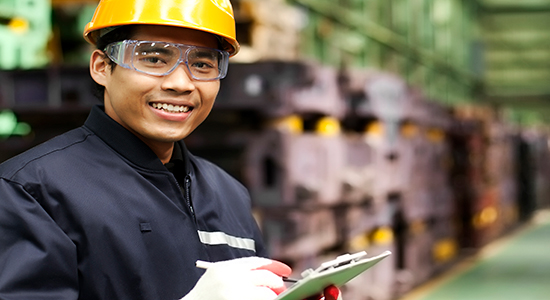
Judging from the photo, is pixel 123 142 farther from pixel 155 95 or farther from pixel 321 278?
pixel 321 278

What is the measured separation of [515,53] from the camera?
24984 mm

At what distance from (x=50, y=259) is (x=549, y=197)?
61.7 ft

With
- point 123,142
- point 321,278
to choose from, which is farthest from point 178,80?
point 321,278

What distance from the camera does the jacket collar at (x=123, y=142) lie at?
1.60 meters

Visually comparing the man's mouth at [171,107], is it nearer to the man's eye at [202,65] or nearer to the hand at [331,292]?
the man's eye at [202,65]

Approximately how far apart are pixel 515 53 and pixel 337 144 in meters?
22.2

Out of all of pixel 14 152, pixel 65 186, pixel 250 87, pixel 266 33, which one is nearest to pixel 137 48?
pixel 65 186

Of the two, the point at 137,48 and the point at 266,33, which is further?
the point at 266,33

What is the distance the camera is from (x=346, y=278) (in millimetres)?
1551

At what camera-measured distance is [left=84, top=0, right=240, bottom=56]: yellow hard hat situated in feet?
5.13

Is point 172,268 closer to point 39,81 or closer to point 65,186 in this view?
point 65,186

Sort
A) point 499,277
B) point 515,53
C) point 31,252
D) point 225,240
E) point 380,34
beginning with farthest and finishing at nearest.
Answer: point 515,53
point 380,34
point 499,277
point 225,240
point 31,252

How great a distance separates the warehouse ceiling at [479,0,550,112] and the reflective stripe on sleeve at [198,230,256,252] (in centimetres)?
2181

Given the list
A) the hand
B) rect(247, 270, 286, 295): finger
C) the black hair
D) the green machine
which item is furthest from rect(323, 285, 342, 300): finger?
the green machine
